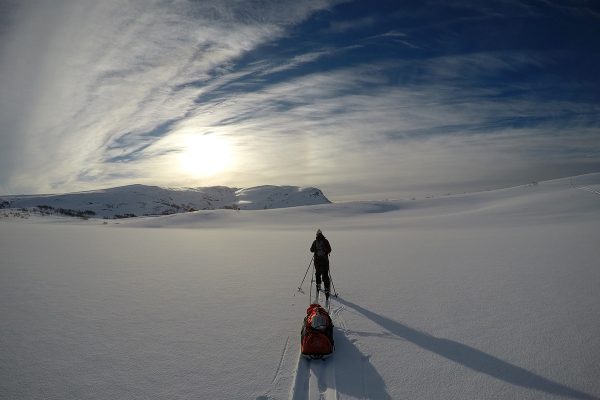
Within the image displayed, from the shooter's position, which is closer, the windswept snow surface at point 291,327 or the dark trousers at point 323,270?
the windswept snow surface at point 291,327

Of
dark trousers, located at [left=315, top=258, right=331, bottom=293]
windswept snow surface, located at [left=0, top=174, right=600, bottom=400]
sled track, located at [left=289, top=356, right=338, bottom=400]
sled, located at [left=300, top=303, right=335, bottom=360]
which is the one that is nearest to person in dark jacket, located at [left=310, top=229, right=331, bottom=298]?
dark trousers, located at [left=315, top=258, right=331, bottom=293]

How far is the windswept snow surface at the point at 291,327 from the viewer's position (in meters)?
5.00

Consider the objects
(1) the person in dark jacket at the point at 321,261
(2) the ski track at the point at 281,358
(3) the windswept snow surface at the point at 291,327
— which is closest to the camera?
(3) the windswept snow surface at the point at 291,327

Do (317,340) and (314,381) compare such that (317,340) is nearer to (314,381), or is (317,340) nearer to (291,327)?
(314,381)

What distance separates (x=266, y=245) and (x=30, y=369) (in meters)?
15.7

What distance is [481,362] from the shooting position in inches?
220

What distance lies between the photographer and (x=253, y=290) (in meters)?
10.0

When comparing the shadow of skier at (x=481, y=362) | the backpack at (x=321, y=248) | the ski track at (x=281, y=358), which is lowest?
the ski track at (x=281, y=358)

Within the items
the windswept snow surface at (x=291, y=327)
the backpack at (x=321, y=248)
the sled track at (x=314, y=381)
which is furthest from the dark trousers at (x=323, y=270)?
the sled track at (x=314, y=381)

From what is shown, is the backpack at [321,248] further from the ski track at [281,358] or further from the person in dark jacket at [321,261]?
the ski track at [281,358]

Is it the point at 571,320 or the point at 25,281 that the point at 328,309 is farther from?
the point at 25,281

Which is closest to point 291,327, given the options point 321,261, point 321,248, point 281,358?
point 281,358

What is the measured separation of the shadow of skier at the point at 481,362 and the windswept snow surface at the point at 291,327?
28 millimetres

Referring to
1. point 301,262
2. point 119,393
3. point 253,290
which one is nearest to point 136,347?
point 119,393
